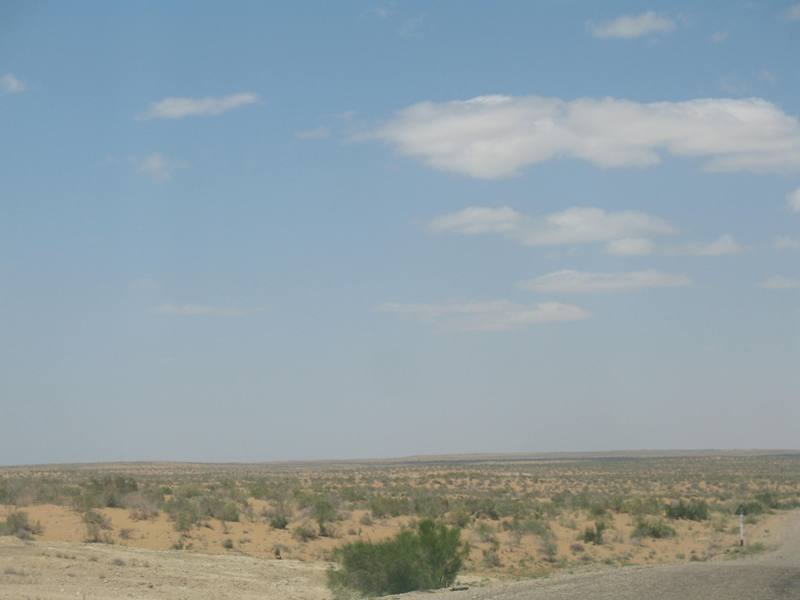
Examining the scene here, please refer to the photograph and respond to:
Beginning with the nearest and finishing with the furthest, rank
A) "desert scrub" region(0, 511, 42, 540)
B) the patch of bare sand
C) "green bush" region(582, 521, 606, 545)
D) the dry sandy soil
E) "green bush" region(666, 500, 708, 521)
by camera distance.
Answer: the dry sandy soil, the patch of bare sand, "desert scrub" region(0, 511, 42, 540), "green bush" region(582, 521, 606, 545), "green bush" region(666, 500, 708, 521)

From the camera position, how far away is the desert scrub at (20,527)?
3330cm

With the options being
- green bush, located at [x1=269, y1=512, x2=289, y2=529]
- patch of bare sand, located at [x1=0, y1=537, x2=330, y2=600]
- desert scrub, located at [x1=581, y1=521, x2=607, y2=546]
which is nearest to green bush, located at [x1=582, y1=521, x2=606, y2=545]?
desert scrub, located at [x1=581, y1=521, x2=607, y2=546]

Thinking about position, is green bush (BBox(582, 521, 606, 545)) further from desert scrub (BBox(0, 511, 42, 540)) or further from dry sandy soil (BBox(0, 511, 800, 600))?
desert scrub (BBox(0, 511, 42, 540))

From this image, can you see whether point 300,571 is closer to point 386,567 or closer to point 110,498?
point 386,567

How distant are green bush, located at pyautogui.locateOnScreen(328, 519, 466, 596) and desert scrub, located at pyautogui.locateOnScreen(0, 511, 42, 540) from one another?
466 inches

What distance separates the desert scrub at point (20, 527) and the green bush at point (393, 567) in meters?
11.8

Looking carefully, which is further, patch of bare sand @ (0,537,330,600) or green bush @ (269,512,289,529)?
green bush @ (269,512,289,529)

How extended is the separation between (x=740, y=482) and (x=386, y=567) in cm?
5964

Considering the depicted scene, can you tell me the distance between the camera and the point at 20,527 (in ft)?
112

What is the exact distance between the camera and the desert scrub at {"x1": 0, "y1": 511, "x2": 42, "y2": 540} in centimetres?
3330

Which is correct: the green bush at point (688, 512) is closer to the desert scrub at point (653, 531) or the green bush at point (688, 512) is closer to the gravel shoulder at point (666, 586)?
the desert scrub at point (653, 531)

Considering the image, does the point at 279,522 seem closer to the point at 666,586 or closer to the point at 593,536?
the point at 593,536

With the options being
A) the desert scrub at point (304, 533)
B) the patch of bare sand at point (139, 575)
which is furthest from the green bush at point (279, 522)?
the patch of bare sand at point (139, 575)

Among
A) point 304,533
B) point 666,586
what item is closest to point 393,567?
point 666,586
